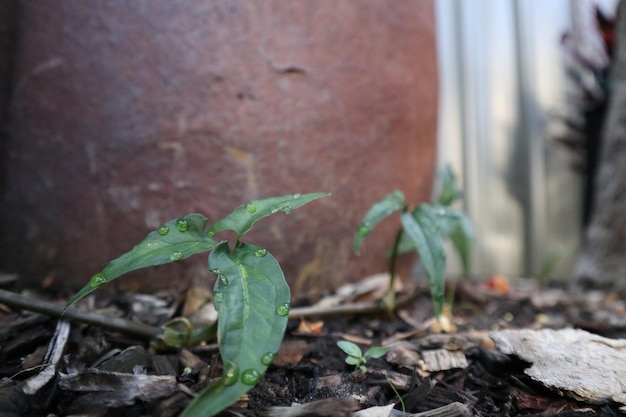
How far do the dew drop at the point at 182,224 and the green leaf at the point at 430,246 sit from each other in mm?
398

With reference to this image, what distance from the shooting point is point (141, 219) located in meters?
1.20

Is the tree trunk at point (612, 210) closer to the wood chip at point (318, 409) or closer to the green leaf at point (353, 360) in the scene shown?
the green leaf at point (353, 360)

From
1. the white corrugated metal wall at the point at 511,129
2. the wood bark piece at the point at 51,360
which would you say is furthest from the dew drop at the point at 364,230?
the white corrugated metal wall at the point at 511,129

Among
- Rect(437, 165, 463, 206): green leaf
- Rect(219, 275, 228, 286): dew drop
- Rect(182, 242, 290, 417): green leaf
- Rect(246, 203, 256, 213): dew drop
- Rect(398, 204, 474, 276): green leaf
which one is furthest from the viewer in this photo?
Rect(437, 165, 463, 206): green leaf

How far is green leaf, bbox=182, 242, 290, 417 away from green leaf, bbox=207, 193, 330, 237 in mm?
37

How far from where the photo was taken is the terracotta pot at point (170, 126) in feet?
3.90

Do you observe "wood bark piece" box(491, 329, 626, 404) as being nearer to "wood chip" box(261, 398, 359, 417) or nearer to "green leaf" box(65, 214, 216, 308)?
"wood chip" box(261, 398, 359, 417)

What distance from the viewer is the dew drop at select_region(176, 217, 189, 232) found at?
0.78m

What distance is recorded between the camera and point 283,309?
2.19ft

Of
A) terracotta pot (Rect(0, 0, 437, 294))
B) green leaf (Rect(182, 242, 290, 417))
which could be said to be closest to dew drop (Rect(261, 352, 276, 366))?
green leaf (Rect(182, 242, 290, 417))

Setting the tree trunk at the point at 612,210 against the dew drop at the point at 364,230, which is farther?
the tree trunk at the point at 612,210

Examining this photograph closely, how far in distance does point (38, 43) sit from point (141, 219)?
18.6 inches

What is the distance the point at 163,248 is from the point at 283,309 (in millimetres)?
201

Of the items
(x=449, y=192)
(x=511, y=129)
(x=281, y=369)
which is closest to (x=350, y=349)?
(x=281, y=369)
